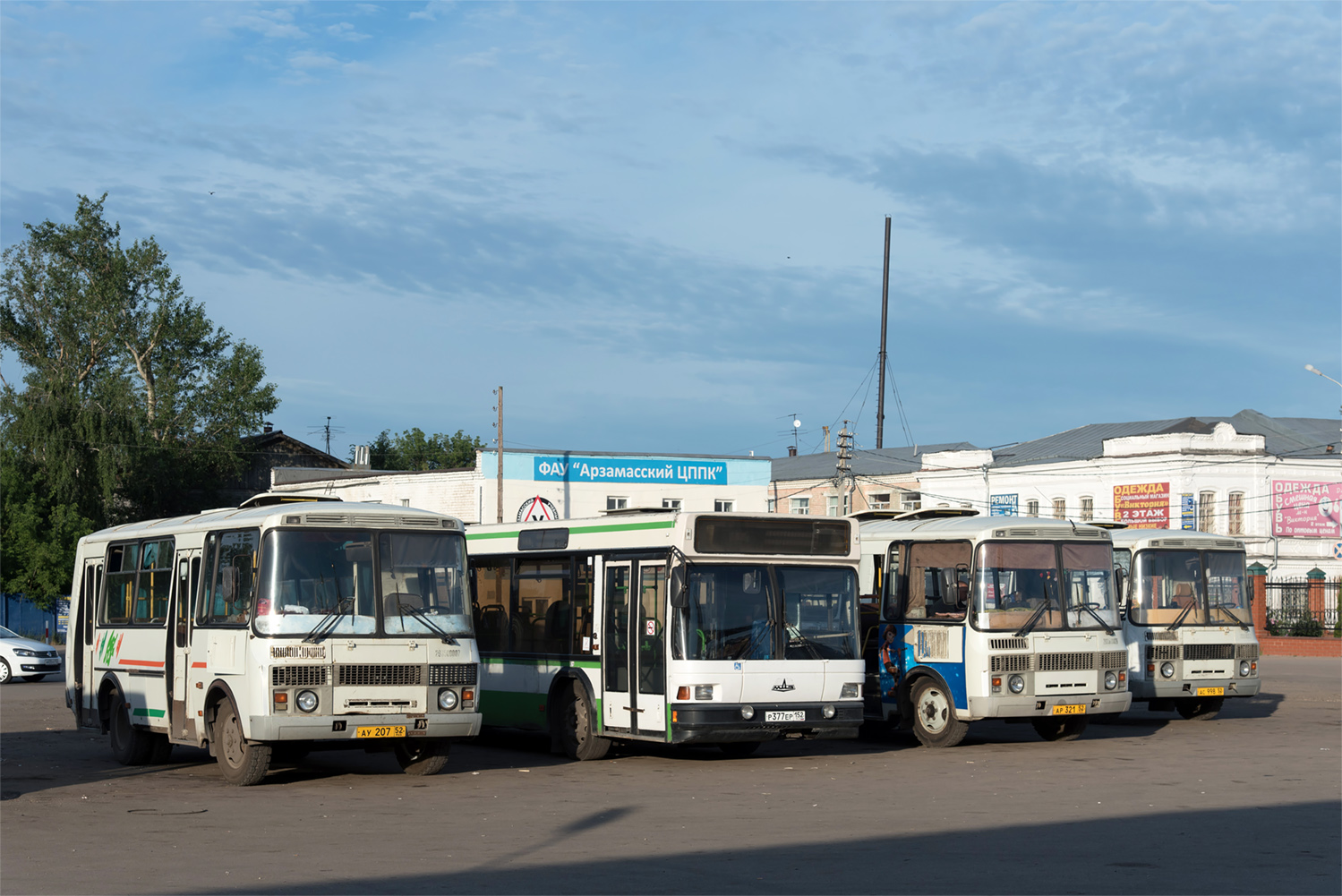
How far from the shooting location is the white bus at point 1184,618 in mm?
20609

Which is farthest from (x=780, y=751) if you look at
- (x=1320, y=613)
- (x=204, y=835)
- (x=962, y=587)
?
(x=1320, y=613)

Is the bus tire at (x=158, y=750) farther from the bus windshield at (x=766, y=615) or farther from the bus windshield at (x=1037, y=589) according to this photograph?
the bus windshield at (x=1037, y=589)

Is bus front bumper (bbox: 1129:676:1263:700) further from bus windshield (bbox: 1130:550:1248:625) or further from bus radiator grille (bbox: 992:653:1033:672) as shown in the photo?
bus radiator grille (bbox: 992:653:1033:672)

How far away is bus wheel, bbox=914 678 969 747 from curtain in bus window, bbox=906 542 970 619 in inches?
33.8

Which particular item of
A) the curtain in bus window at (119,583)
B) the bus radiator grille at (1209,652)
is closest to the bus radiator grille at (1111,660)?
the bus radiator grille at (1209,652)

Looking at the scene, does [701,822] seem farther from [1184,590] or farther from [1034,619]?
[1184,590]

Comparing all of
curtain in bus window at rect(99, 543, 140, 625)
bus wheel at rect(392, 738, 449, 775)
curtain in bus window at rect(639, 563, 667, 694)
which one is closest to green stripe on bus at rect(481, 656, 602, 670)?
curtain in bus window at rect(639, 563, 667, 694)

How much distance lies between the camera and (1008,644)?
56.3 ft

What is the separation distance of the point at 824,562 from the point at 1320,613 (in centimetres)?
3575

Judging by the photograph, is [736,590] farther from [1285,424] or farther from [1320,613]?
[1285,424]

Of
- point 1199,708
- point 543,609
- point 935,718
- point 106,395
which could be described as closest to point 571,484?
point 106,395

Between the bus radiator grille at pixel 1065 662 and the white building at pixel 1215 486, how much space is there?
140 ft

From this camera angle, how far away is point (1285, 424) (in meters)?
69.5

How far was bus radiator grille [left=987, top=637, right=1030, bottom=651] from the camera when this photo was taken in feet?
56.2
